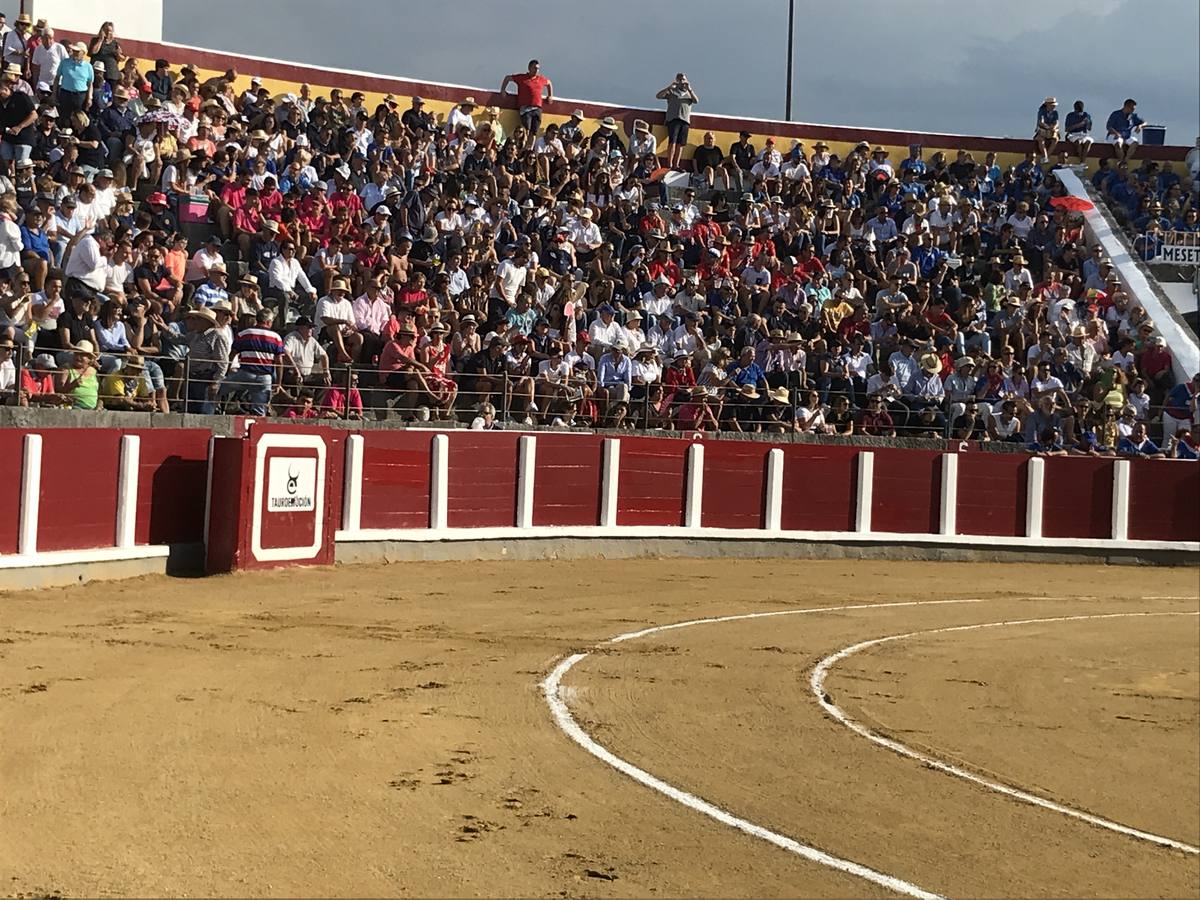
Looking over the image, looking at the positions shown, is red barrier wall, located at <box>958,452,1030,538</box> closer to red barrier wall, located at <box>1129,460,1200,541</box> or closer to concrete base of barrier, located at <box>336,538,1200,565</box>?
concrete base of barrier, located at <box>336,538,1200,565</box>

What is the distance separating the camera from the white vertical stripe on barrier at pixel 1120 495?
2173 cm

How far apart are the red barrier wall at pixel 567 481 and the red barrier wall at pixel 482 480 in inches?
15.5

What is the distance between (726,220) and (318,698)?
1632 centimetres

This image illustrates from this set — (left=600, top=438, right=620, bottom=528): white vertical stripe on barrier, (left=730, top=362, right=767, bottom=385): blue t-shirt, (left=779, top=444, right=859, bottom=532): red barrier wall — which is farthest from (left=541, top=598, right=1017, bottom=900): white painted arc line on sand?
(left=730, top=362, right=767, bottom=385): blue t-shirt

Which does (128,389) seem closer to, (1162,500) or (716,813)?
(716,813)

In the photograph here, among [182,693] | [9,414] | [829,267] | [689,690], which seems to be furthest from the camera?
[829,267]

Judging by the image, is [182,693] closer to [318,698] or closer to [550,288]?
[318,698]

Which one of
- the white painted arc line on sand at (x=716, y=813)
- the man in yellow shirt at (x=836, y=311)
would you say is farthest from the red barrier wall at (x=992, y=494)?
the white painted arc line on sand at (x=716, y=813)

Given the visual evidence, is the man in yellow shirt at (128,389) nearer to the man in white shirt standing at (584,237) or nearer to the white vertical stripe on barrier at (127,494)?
the white vertical stripe on barrier at (127,494)

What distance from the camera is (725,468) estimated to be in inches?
780

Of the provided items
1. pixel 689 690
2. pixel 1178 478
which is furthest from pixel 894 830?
pixel 1178 478

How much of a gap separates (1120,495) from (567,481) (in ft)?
26.1

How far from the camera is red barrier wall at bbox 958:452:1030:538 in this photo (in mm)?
21078

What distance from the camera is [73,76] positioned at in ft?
59.7
